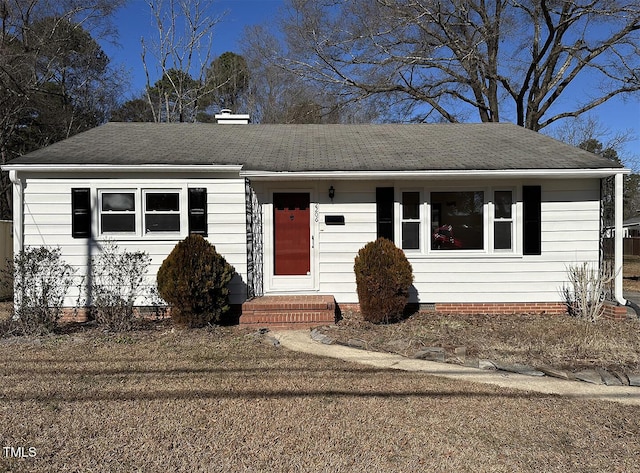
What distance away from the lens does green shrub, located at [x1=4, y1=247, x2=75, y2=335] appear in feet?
21.5

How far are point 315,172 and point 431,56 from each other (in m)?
13.4

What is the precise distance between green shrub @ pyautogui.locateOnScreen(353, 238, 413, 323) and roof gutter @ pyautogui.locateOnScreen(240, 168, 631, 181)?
1198 mm

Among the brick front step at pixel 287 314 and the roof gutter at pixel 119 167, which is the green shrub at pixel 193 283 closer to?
the brick front step at pixel 287 314

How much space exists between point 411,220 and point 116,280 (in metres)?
5.53

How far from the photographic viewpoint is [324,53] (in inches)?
742

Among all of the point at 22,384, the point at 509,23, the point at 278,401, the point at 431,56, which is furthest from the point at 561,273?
the point at 509,23

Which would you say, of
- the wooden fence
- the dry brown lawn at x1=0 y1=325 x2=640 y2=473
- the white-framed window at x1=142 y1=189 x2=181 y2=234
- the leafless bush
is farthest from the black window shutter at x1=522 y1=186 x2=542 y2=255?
the wooden fence

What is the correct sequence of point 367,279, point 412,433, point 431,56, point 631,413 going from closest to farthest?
point 412,433, point 631,413, point 367,279, point 431,56

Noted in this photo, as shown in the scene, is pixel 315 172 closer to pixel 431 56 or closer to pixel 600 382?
pixel 600 382

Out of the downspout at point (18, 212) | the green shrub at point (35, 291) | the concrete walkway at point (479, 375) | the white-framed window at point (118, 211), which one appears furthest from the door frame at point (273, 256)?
the downspout at point (18, 212)

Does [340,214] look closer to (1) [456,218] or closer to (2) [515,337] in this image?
(1) [456,218]

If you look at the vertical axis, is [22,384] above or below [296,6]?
below

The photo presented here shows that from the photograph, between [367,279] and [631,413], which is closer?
[631,413]

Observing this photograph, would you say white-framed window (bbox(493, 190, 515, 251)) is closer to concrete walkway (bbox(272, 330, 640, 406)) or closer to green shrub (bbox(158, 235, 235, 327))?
concrete walkway (bbox(272, 330, 640, 406))
